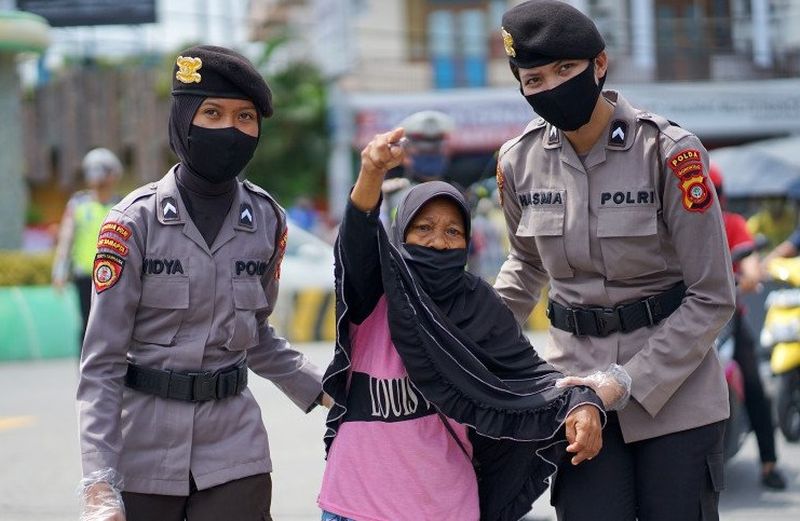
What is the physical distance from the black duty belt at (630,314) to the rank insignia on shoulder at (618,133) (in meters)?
0.44

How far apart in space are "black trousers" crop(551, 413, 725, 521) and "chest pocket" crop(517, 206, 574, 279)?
0.45 m

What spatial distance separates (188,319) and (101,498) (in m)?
0.54

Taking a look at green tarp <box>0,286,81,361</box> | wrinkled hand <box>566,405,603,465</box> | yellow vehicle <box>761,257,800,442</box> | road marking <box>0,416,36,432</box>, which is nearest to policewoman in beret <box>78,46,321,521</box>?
wrinkled hand <box>566,405,603,465</box>

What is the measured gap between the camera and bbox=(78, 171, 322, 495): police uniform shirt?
3695 millimetres

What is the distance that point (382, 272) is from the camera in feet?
12.0

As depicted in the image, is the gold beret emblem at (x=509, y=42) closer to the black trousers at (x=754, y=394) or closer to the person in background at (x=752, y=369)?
the person in background at (x=752, y=369)

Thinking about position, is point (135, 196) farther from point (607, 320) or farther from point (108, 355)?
point (607, 320)

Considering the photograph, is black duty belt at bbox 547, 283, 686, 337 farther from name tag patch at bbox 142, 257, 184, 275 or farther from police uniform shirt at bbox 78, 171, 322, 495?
name tag patch at bbox 142, 257, 184, 275

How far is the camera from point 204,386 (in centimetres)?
382

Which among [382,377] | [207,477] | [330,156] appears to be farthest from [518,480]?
[330,156]

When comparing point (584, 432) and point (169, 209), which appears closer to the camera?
point (584, 432)

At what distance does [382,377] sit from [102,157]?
21.9 ft

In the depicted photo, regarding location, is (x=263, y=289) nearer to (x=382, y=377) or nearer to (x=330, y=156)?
(x=382, y=377)

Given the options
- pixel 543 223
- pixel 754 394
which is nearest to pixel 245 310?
pixel 543 223
